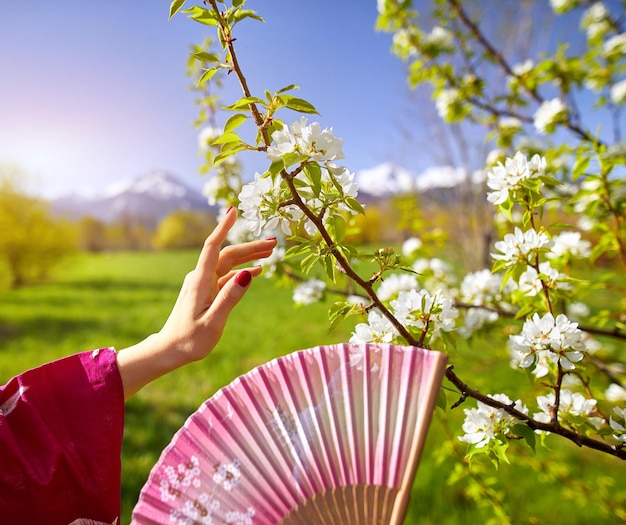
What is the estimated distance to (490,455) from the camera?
73cm

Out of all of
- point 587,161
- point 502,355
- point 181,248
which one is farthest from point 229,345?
point 181,248

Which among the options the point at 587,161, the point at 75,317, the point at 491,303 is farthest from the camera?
the point at 75,317

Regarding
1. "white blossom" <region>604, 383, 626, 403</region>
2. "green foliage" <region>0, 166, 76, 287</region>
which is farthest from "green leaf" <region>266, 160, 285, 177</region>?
"green foliage" <region>0, 166, 76, 287</region>

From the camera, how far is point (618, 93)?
2094mm

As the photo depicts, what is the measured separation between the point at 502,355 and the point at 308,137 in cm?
143

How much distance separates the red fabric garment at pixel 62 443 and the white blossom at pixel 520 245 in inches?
27.7

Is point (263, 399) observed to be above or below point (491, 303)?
below

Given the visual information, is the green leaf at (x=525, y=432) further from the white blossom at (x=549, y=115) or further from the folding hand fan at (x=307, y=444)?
the white blossom at (x=549, y=115)

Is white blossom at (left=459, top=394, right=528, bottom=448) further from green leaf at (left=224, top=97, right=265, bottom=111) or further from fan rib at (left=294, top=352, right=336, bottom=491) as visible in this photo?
green leaf at (left=224, top=97, right=265, bottom=111)

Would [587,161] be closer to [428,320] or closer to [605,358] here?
[428,320]

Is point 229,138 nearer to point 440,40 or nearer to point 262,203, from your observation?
point 262,203

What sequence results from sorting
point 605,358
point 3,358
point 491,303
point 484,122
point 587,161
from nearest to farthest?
point 587,161, point 491,303, point 605,358, point 484,122, point 3,358

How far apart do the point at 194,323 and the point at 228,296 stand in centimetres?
8

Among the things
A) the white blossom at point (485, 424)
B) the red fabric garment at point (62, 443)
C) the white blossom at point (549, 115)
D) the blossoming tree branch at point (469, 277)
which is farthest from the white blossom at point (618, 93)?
the red fabric garment at point (62, 443)
